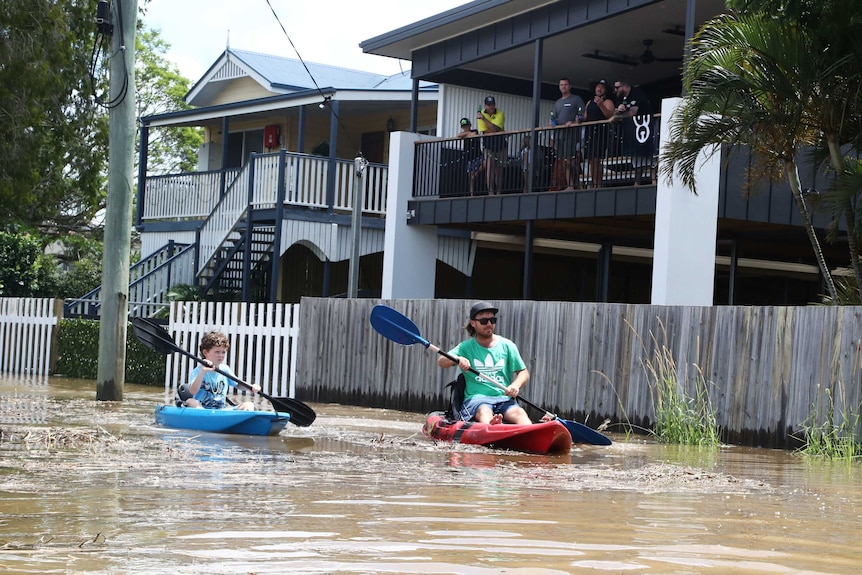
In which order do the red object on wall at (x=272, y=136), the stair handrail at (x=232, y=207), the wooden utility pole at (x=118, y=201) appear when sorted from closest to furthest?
the wooden utility pole at (x=118, y=201)
the stair handrail at (x=232, y=207)
the red object on wall at (x=272, y=136)

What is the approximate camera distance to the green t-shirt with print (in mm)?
12062

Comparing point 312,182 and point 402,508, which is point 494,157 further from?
point 402,508

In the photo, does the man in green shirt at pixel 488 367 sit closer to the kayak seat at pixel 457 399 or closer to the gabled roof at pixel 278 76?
the kayak seat at pixel 457 399

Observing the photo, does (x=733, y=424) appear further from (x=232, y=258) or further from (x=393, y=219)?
(x=232, y=258)

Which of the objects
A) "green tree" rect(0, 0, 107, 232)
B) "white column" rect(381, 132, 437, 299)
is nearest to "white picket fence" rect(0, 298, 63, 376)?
"green tree" rect(0, 0, 107, 232)

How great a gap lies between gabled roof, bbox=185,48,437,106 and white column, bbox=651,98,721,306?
39.9 ft

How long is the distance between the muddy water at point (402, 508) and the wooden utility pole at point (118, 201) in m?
4.21

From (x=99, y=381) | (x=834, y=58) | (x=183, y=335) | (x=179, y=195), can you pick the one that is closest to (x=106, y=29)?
(x=99, y=381)

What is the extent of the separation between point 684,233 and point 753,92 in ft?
12.0

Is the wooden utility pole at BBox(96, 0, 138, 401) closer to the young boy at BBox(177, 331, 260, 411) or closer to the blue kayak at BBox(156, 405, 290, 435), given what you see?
the young boy at BBox(177, 331, 260, 411)

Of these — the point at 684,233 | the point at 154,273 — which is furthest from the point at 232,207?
the point at 684,233

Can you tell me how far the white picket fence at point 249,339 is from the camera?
59.5 feet

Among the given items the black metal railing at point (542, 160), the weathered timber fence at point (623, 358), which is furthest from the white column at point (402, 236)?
the weathered timber fence at point (623, 358)

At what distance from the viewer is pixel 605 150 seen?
18703mm
